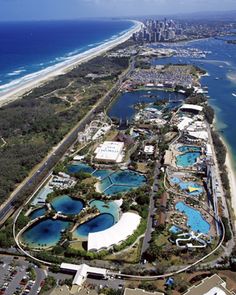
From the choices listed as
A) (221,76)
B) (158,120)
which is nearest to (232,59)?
(221,76)

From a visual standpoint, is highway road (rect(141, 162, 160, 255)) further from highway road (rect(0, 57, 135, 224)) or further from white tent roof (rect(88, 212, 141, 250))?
highway road (rect(0, 57, 135, 224))

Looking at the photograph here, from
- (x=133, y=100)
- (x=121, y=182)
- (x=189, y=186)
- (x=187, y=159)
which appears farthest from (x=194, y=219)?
(x=133, y=100)

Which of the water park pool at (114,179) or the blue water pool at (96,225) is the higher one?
the blue water pool at (96,225)

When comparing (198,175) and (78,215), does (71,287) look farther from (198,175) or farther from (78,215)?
(198,175)

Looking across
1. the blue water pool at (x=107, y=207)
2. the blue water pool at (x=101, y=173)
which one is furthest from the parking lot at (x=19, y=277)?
the blue water pool at (x=101, y=173)

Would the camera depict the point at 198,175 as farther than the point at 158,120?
No

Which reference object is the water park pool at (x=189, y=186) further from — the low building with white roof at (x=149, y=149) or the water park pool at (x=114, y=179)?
the low building with white roof at (x=149, y=149)
